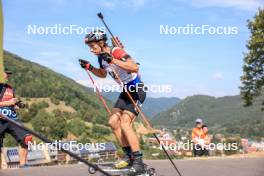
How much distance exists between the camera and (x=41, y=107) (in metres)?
67.3

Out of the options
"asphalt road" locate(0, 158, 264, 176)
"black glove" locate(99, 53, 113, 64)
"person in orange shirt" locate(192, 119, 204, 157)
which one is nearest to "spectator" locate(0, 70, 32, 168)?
"asphalt road" locate(0, 158, 264, 176)

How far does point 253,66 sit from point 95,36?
3124 centimetres

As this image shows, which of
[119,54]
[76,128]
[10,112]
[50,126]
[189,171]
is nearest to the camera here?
[119,54]

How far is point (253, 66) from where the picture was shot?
1444 inches

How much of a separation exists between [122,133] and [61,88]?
78547 mm

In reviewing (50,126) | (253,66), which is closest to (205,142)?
(253,66)

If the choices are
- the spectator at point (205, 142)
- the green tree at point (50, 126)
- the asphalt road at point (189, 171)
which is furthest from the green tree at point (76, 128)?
the asphalt road at point (189, 171)

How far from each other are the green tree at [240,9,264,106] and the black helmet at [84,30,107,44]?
98.1ft

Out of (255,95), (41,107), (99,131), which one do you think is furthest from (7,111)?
(41,107)

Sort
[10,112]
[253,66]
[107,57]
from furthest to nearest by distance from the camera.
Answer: [253,66] → [10,112] → [107,57]

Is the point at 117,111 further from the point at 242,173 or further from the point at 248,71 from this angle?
the point at 248,71

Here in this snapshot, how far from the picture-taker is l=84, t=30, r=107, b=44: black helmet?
688 cm

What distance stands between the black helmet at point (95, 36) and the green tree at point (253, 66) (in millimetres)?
29895

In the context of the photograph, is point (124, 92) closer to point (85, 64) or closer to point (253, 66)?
point (85, 64)
